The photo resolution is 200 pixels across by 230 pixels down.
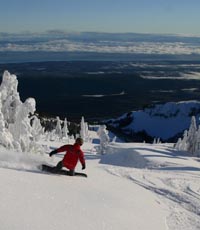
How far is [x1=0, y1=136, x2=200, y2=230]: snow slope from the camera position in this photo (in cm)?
873

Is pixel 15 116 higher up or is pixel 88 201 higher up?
pixel 88 201

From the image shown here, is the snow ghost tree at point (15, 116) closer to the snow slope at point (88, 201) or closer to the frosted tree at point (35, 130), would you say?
the frosted tree at point (35, 130)

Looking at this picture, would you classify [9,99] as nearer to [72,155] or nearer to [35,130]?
[35,130]

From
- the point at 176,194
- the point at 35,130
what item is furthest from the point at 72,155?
the point at 35,130

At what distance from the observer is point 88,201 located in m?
10.8

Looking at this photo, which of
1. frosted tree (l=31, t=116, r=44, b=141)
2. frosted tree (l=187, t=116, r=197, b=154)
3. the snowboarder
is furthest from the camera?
frosted tree (l=187, t=116, r=197, b=154)

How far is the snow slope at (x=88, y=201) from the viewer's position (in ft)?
28.6

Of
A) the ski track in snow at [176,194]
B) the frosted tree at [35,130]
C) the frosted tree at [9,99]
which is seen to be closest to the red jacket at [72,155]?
the ski track in snow at [176,194]

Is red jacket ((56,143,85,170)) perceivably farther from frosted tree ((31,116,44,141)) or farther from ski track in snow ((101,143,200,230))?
frosted tree ((31,116,44,141))

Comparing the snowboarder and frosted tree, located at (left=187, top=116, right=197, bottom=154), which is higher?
the snowboarder

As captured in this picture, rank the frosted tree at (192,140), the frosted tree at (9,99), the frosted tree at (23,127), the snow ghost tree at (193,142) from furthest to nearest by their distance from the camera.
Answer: the frosted tree at (192,140)
the snow ghost tree at (193,142)
the frosted tree at (9,99)
the frosted tree at (23,127)

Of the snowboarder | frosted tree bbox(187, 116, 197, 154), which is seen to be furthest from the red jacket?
frosted tree bbox(187, 116, 197, 154)

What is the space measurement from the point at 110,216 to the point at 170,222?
1.61 metres

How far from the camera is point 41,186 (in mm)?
10781
